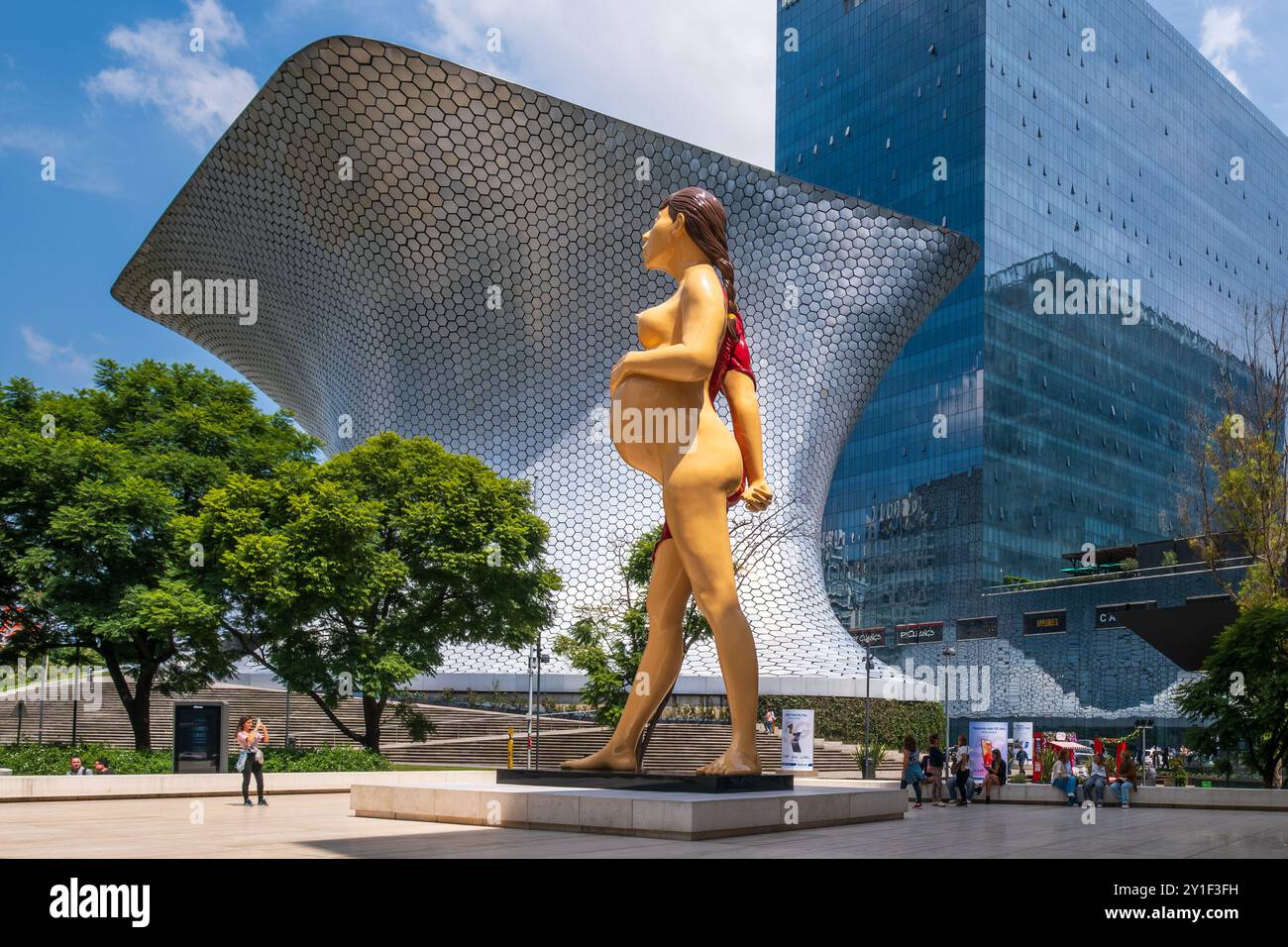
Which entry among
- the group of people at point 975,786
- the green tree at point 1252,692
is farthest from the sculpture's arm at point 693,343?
the green tree at point 1252,692

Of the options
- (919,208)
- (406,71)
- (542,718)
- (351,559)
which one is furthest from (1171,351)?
(351,559)

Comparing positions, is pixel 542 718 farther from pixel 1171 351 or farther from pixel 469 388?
pixel 1171 351

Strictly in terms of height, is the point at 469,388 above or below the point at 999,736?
above

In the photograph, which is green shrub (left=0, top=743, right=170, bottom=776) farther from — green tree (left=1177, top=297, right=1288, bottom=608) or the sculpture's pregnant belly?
green tree (left=1177, top=297, right=1288, bottom=608)

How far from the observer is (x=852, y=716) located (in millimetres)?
38719

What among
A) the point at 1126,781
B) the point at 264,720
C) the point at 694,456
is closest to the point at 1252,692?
the point at 1126,781

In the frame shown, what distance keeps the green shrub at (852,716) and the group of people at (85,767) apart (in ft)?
71.7

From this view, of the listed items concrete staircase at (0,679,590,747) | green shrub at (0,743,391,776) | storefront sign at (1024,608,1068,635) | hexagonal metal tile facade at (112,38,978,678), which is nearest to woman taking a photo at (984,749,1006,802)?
green shrub at (0,743,391,776)

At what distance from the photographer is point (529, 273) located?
36.5 meters

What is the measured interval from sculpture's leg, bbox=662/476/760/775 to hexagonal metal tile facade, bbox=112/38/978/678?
913 inches

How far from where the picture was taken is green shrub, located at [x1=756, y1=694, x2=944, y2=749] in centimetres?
3794

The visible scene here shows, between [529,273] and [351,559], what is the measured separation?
15.2 m

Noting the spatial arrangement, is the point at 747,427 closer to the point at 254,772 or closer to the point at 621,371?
the point at 621,371

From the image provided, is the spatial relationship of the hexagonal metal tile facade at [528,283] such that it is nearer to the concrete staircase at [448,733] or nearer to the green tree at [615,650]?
the concrete staircase at [448,733]
